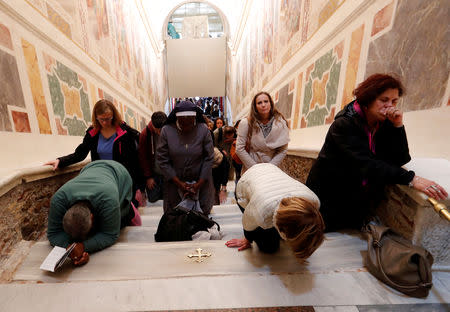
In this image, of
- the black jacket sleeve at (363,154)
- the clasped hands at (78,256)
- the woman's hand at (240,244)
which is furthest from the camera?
the woman's hand at (240,244)

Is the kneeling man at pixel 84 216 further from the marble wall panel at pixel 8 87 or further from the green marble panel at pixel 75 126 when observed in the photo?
the green marble panel at pixel 75 126

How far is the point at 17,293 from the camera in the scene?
3.98 feet

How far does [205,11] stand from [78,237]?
15.7 metres

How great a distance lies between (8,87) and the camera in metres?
1.79

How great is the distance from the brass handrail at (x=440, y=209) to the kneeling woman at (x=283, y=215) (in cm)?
66

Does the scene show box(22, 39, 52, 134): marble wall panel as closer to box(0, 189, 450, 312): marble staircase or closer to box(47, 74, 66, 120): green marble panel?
box(47, 74, 66, 120): green marble panel

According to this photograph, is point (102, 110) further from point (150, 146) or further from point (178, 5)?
point (178, 5)

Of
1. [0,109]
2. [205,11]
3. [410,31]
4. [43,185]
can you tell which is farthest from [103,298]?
[205,11]

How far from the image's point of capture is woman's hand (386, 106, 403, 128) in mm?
1366

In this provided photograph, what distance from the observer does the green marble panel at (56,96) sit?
7.91 feet

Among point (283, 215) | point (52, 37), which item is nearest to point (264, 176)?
point (283, 215)

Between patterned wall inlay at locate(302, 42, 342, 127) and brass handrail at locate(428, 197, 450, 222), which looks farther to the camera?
patterned wall inlay at locate(302, 42, 342, 127)

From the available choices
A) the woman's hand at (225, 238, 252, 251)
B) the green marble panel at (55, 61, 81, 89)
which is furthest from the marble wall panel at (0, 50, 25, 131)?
the woman's hand at (225, 238, 252, 251)

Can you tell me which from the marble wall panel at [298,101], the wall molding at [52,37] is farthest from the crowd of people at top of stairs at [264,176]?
the marble wall panel at [298,101]
